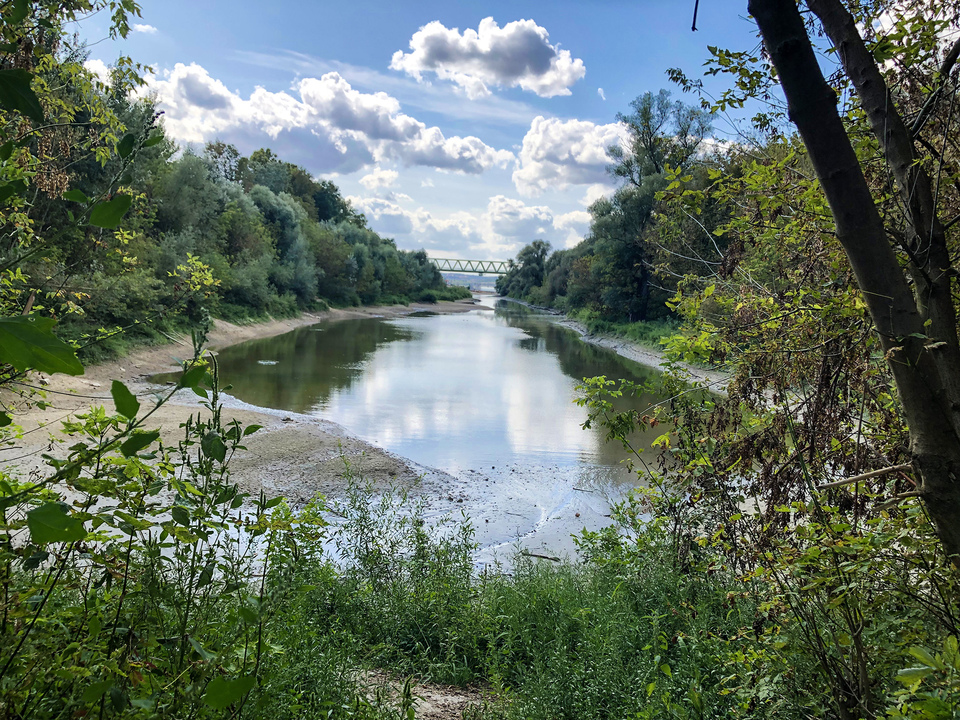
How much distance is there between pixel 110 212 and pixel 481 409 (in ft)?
52.9

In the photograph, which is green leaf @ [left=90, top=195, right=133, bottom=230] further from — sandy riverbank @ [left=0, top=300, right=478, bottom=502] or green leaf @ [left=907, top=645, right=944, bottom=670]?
sandy riverbank @ [left=0, top=300, right=478, bottom=502]

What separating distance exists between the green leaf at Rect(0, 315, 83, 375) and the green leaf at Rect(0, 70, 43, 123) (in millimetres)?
296

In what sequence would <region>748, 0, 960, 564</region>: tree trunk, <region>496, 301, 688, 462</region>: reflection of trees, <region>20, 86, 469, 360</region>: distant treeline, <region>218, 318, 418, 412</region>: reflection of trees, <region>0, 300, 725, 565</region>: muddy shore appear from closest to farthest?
<region>748, 0, 960, 564</region>: tree trunk < <region>20, 86, 469, 360</region>: distant treeline < <region>0, 300, 725, 565</region>: muddy shore < <region>496, 301, 688, 462</region>: reflection of trees < <region>218, 318, 418, 412</region>: reflection of trees

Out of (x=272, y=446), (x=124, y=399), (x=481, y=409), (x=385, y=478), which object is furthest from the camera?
(x=481, y=409)

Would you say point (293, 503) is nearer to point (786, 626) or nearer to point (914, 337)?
point (786, 626)

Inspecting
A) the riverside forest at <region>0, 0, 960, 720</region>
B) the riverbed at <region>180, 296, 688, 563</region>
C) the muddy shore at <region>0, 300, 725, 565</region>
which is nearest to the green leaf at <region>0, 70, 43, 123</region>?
the riverside forest at <region>0, 0, 960, 720</region>

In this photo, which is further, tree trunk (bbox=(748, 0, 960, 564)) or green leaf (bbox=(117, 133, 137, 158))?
tree trunk (bbox=(748, 0, 960, 564))

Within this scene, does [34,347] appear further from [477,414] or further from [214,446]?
[477,414]

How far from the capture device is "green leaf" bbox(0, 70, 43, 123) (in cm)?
85

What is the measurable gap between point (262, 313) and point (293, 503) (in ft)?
88.2

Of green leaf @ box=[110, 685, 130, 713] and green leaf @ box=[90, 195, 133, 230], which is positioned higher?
green leaf @ box=[90, 195, 133, 230]

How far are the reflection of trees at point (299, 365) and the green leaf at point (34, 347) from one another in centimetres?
1494

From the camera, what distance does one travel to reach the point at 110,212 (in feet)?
2.77

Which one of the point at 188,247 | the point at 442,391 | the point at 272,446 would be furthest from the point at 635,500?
the point at 188,247
